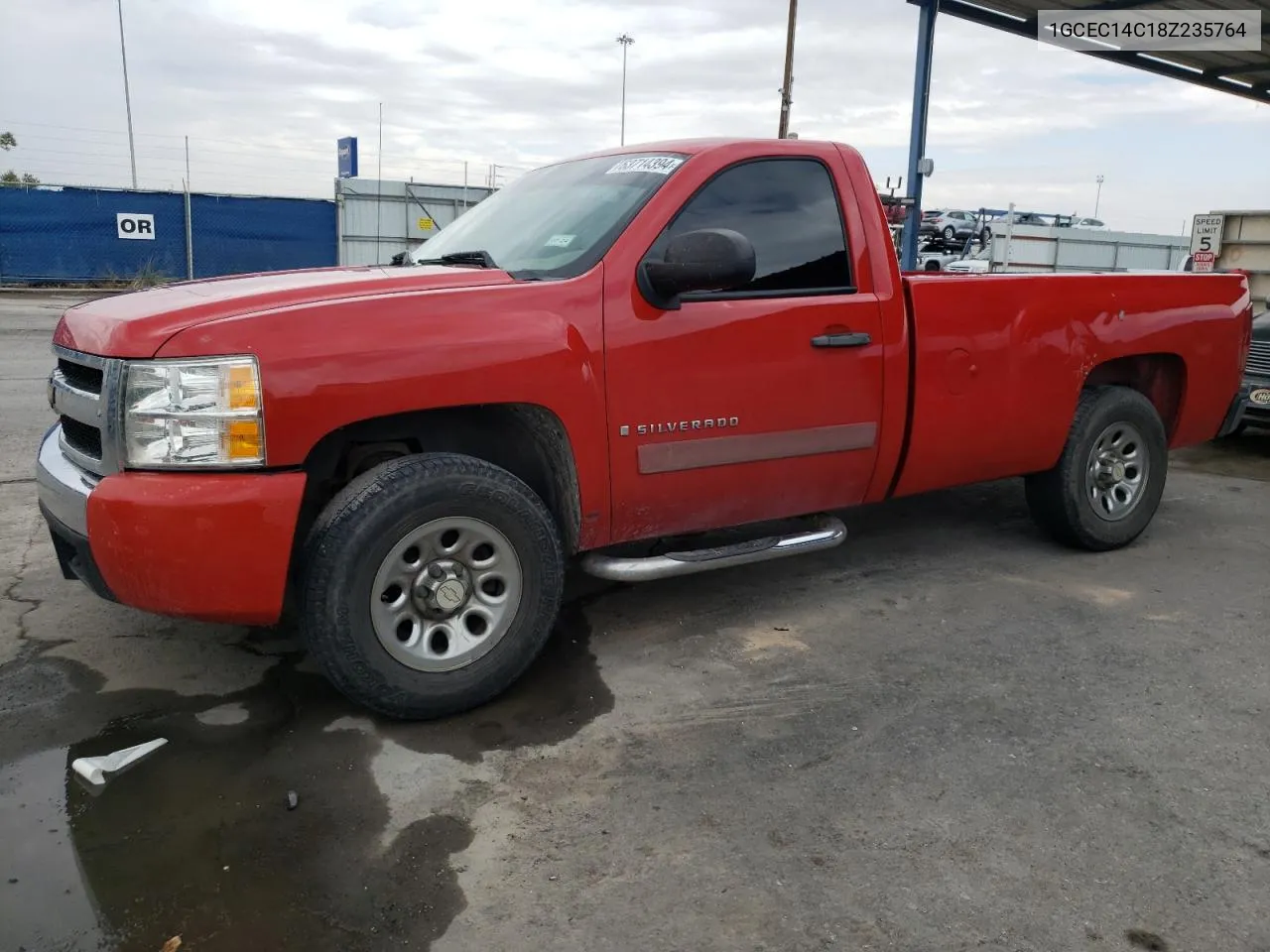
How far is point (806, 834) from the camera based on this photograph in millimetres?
2730

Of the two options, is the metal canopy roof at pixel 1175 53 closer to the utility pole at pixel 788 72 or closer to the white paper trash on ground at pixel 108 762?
the utility pole at pixel 788 72

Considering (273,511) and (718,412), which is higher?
(718,412)

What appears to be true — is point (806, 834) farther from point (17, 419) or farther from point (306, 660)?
point (17, 419)

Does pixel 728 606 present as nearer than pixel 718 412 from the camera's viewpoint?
No

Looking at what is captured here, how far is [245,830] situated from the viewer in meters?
2.71

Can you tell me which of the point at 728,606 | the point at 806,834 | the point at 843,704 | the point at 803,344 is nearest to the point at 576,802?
the point at 806,834

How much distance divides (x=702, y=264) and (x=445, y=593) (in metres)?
1.35

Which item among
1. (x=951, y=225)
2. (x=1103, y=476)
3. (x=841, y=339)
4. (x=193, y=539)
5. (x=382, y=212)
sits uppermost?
(x=951, y=225)

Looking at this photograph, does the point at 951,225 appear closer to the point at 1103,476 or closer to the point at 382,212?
the point at 382,212

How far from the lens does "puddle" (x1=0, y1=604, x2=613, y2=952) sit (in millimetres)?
2354

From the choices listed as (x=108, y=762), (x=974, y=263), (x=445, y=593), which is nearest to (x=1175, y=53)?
(x=974, y=263)

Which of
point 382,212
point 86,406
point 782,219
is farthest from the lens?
point 382,212

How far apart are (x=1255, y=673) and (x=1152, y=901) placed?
1.74 metres

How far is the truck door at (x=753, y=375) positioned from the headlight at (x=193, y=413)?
3.82ft
